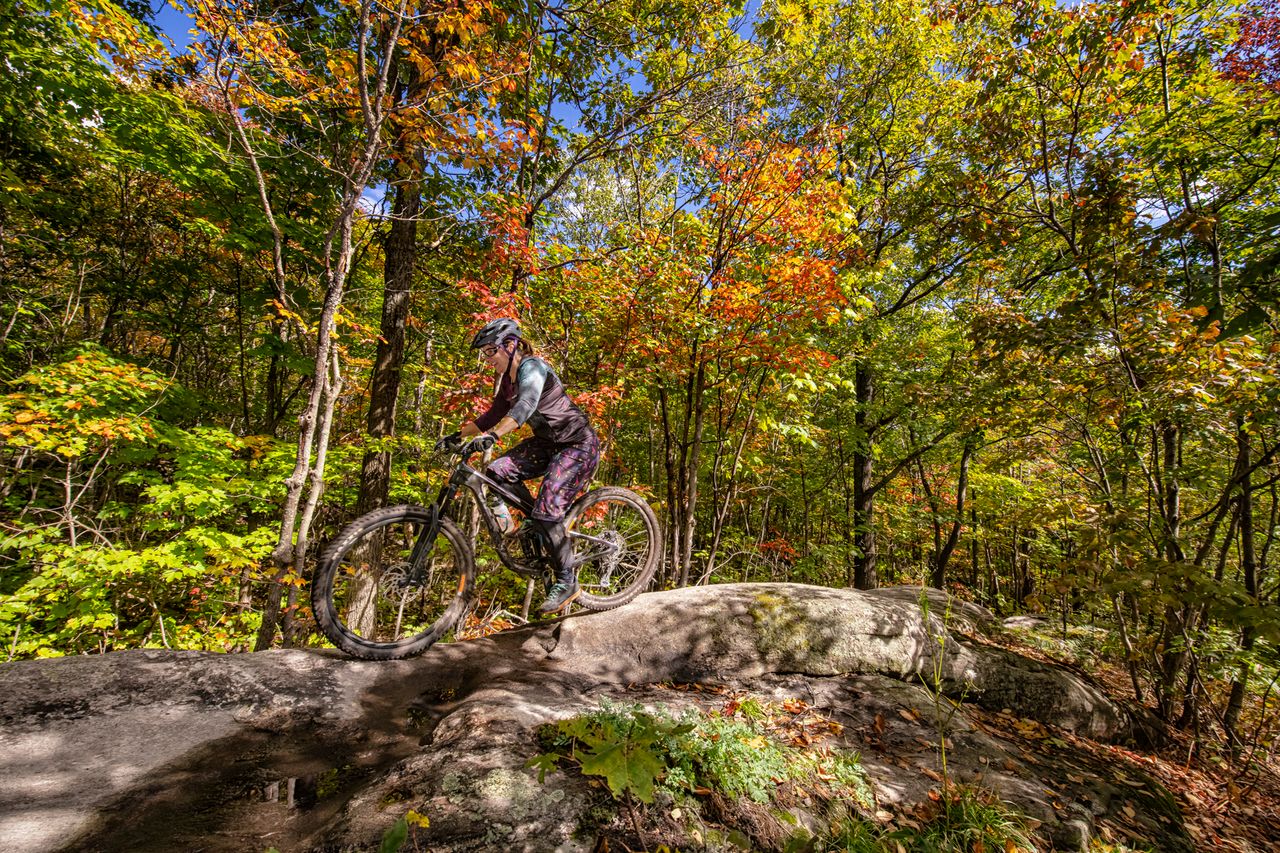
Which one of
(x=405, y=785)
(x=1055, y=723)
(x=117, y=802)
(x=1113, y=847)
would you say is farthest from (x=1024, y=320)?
(x=117, y=802)

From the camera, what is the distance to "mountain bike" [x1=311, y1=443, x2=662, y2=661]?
10.1 ft

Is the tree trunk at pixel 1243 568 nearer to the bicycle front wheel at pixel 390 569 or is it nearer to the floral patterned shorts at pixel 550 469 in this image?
the floral patterned shorts at pixel 550 469

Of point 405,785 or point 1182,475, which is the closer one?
point 405,785

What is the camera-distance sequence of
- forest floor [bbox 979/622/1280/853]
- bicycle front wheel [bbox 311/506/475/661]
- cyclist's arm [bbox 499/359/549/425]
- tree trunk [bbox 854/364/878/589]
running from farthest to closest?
1. tree trunk [bbox 854/364/878/589]
2. forest floor [bbox 979/622/1280/853]
3. cyclist's arm [bbox 499/359/549/425]
4. bicycle front wheel [bbox 311/506/475/661]

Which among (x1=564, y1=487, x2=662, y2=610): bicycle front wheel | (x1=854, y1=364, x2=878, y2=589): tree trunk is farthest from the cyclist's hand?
(x1=854, y1=364, x2=878, y2=589): tree trunk

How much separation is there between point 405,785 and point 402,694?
1392mm

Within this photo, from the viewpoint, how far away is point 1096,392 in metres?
4.46

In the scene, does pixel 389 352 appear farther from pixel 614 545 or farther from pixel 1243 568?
pixel 1243 568

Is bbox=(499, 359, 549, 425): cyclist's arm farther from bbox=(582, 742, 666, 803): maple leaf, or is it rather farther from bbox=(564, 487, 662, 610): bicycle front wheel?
bbox=(582, 742, 666, 803): maple leaf

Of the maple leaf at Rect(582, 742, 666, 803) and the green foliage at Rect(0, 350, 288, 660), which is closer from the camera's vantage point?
the maple leaf at Rect(582, 742, 666, 803)

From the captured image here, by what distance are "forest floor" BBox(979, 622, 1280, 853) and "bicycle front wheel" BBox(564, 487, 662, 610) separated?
342cm

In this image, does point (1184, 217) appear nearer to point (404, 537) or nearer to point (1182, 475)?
point (1182, 475)

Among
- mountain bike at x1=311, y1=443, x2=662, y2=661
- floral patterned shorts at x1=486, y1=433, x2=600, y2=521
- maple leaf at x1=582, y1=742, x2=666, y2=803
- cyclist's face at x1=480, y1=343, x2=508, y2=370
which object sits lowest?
maple leaf at x1=582, y1=742, x2=666, y2=803

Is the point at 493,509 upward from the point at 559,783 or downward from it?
upward
